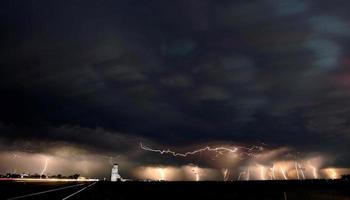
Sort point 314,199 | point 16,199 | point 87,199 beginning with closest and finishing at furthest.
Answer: point 16,199 → point 87,199 → point 314,199

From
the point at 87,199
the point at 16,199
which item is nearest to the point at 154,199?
the point at 87,199

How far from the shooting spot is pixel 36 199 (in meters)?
34.8

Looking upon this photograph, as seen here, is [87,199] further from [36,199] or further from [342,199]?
[342,199]

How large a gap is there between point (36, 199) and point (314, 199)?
3063cm

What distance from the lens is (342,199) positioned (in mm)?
37906

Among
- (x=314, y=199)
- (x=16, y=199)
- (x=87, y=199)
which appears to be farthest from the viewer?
(x=314, y=199)

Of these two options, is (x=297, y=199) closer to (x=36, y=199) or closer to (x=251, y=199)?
(x=251, y=199)

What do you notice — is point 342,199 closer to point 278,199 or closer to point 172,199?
point 278,199

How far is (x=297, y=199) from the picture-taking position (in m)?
38.2

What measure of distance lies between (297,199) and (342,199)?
4.88 m

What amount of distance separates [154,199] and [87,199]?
23.6 feet

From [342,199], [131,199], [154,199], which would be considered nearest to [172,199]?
[154,199]

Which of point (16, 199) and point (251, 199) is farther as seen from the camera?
point (251, 199)

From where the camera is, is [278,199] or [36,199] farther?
[278,199]
